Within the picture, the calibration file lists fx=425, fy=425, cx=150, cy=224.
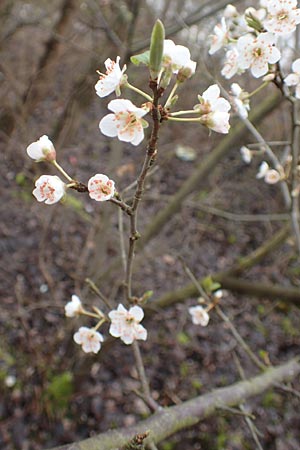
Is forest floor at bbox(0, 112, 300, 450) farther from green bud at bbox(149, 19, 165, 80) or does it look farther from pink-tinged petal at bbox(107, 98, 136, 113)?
Result: green bud at bbox(149, 19, 165, 80)

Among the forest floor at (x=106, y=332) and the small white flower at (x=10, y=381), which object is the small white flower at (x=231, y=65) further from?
the small white flower at (x=10, y=381)

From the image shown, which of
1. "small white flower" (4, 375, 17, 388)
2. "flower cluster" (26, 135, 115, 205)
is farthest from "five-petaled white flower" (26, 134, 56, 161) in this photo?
"small white flower" (4, 375, 17, 388)

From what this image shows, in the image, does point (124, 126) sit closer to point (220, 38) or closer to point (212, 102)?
point (212, 102)

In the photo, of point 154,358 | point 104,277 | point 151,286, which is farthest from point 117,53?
point 154,358

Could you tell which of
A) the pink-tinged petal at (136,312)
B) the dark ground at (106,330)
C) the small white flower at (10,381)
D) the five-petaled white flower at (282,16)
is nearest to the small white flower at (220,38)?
the five-petaled white flower at (282,16)

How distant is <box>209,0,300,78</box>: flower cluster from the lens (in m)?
1.06

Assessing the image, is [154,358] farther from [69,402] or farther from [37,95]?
[37,95]

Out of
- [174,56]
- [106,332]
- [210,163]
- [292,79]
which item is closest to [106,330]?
[106,332]

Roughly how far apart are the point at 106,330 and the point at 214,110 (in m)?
3.06

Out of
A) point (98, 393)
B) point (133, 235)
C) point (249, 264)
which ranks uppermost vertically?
point (133, 235)

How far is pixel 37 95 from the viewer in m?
4.79

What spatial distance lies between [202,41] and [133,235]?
158 inches

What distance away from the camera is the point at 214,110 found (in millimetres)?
856

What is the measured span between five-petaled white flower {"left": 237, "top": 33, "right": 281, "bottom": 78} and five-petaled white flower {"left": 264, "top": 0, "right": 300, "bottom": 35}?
4 cm
